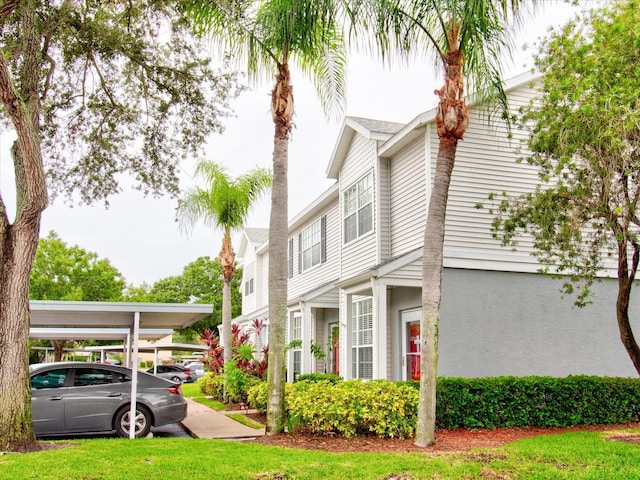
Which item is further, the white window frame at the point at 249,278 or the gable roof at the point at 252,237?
the white window frame at the point at 249,278

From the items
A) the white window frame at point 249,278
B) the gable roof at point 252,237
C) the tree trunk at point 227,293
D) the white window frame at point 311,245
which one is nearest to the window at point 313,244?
the white window frame at point 311,245

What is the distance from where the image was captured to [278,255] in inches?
Result: 433

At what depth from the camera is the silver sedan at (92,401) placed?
1148 centimetres

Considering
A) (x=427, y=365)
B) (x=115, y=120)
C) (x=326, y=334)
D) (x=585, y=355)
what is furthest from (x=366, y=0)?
(x=326, y=334)

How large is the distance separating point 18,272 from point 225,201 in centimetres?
1145

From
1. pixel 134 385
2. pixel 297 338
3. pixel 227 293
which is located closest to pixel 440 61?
pixel 134 385

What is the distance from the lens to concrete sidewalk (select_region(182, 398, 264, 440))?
11983 mm

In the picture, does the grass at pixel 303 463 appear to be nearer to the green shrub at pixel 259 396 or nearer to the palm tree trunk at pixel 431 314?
the palm tree trunk at pixel 431 314

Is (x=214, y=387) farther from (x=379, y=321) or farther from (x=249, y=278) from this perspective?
(x=249, y=278)

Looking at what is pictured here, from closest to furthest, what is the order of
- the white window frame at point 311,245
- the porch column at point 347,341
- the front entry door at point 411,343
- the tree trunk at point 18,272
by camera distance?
the tree trunk at point 18,272 < the front entry door at point 411,343 < the porch column at point 347,341 < the white window frame at point 311,245

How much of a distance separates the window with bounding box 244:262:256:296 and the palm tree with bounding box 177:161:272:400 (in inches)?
423

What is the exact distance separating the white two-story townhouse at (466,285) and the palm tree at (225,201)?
558 cm

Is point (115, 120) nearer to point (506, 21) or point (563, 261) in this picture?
point (506, 21)

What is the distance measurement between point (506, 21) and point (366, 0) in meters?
2.52
